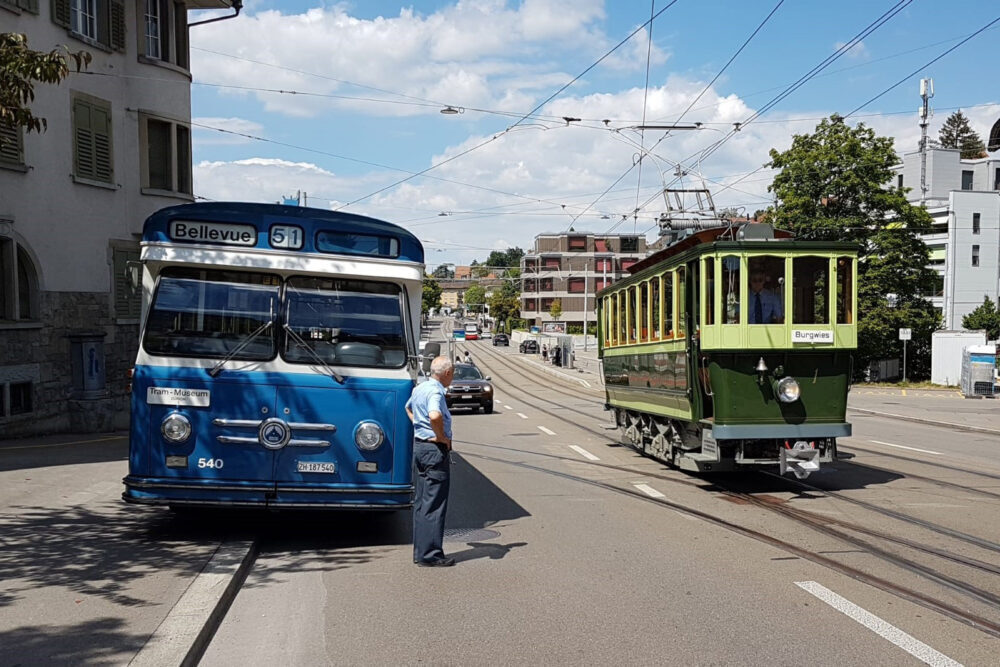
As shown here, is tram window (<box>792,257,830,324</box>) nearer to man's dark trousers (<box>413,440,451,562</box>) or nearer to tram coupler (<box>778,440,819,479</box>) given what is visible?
tram coupler (<box>778,440,819,479</box>)

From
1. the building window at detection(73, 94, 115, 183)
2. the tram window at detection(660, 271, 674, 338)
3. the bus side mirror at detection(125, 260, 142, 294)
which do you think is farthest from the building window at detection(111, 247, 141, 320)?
the bus side mirror at detection(125, 260, 142, 294)

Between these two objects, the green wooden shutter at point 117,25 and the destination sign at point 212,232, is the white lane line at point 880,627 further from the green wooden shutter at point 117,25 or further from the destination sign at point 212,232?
the green wooden shutter at point 117,25

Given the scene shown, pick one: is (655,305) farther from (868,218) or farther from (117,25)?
(868,218)

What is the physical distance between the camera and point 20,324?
19.0 metres

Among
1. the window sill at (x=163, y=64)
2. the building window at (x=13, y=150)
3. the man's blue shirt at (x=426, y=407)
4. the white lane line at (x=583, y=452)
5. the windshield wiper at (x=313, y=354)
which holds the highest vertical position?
the window sill at (x=163, y=64)

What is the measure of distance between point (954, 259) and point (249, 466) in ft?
215

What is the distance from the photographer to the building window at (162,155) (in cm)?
2309

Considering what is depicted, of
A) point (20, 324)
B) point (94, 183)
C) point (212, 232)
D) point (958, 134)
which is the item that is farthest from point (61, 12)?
point (958, 134)

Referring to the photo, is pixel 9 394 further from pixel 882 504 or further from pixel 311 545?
pixel 882 504

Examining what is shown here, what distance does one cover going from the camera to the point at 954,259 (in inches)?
2547

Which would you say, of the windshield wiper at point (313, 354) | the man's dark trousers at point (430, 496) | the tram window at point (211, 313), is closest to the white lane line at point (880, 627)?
the man's dark trousers at point (430, 496)

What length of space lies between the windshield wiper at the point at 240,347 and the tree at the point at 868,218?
4388 cm

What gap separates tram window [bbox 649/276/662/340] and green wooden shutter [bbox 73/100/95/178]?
13.2 m

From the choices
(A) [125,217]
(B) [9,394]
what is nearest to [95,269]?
(A) [125,217]
